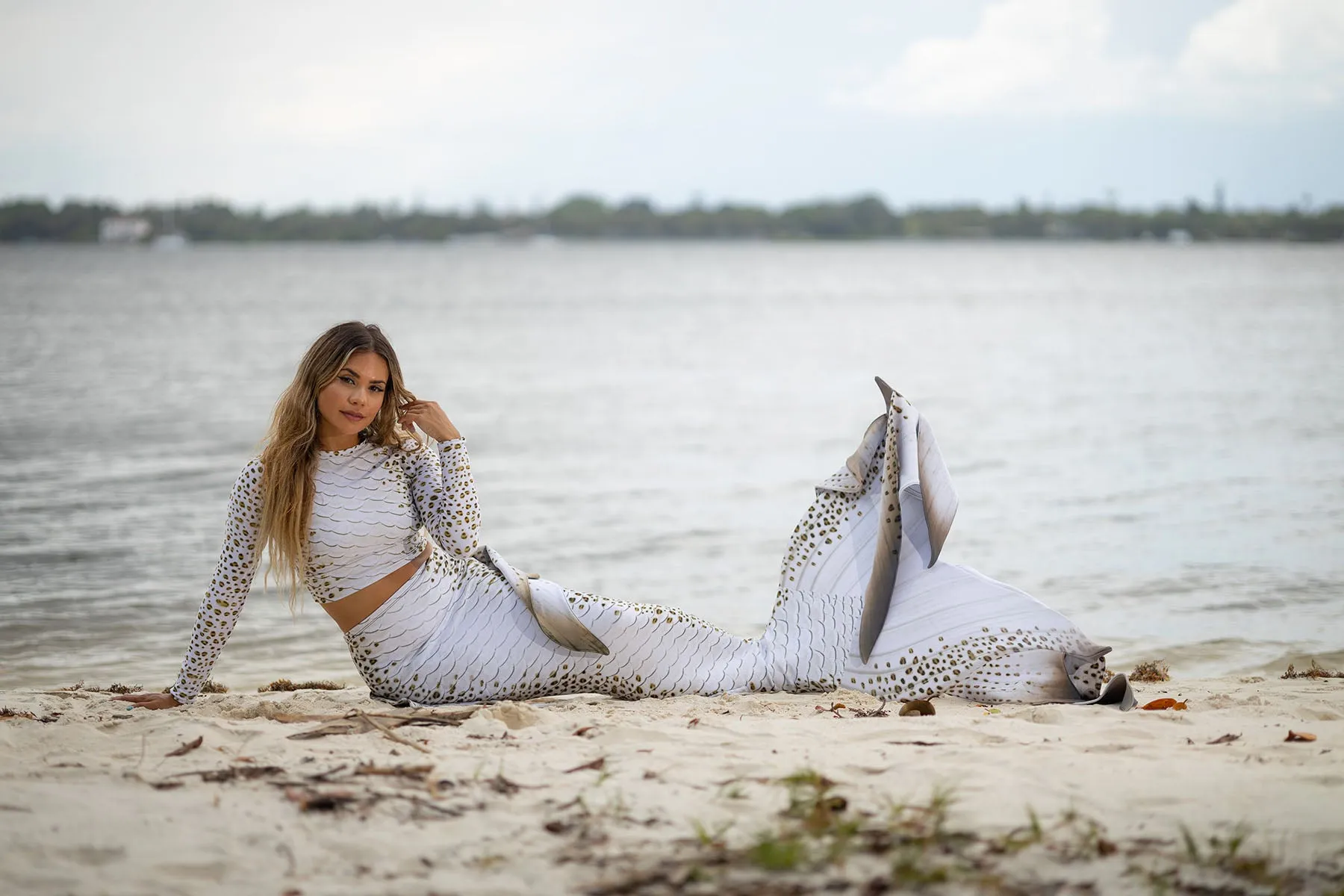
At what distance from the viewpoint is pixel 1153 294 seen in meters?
74.4

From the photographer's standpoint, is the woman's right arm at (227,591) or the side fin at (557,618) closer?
the woman's right arm at (227,591)

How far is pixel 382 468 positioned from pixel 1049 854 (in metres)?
3.34

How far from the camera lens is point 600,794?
3930 millimetres

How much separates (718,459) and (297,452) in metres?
12.0

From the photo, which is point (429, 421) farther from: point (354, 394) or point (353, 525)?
point (353, 525)

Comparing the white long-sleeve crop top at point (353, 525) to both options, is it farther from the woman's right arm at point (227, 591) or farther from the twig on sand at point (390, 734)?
the twig on sand at point (390, 734)

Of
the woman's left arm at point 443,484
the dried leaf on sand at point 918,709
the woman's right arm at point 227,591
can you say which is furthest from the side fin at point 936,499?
the woman's right arm at point 227,591

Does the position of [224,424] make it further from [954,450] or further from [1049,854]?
[1049,854]

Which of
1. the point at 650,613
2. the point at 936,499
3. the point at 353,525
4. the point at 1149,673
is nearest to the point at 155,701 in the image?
the point at 353,525

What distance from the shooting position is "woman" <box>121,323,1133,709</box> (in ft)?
17.8

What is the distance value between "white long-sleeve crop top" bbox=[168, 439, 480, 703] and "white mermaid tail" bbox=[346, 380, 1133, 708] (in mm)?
183

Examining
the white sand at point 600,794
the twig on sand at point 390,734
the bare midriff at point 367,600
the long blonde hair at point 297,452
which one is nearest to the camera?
the white sand at point 600,794

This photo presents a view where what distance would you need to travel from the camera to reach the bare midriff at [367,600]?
18.4 feet

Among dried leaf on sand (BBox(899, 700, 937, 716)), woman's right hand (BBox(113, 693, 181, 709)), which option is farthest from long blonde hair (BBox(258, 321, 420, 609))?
dried leaf on sand (BBox(899, 700, 937, 716))
